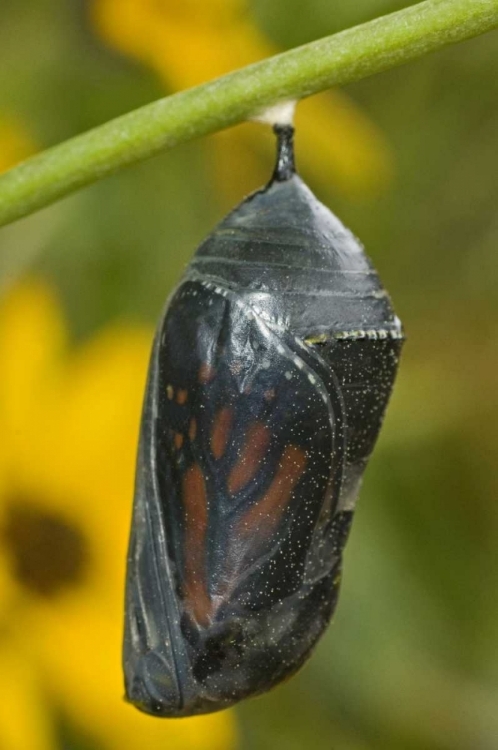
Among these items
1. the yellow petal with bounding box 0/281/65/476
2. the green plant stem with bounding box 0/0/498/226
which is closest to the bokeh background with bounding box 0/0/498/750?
the yellow petal with bounding box 0/281/65/476

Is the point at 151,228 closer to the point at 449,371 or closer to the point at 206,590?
the point at 449,371

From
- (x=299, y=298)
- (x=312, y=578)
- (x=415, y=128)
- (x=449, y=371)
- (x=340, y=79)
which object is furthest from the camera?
(x=415, y=128)

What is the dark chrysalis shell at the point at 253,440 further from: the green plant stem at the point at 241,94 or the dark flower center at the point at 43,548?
the dark flower center at the point at 43,548

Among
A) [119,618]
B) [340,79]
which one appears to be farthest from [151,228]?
[340,79]

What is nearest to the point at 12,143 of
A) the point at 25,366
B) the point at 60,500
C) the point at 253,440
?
the point at 25,366

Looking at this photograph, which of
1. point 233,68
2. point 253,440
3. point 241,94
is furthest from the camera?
point 233,68

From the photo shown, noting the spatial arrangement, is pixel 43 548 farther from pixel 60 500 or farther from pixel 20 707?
pixel 20 707

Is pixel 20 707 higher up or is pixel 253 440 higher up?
pixel 253 440
